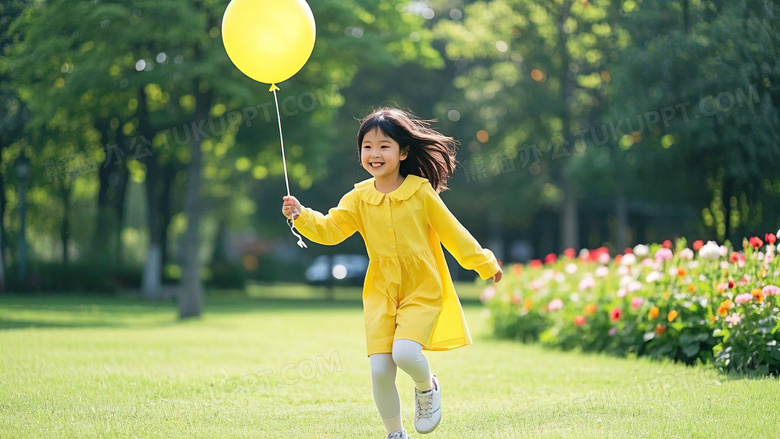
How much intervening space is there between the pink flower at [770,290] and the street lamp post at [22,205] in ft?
60.1

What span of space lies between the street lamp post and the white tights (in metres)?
17.8

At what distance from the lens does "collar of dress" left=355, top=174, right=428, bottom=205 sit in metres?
4.59

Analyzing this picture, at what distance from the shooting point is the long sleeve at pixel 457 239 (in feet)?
15.1

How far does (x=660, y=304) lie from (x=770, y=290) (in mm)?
1794

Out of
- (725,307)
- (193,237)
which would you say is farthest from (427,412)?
(193,237)

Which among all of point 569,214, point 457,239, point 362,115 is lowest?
point 457,239

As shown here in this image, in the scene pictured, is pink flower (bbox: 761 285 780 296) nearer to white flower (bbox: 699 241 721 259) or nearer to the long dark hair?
white flower (bbox: 699 241 721 259)

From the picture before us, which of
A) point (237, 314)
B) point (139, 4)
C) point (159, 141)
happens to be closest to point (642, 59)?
point (139, 4)

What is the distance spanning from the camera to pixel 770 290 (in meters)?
6.15

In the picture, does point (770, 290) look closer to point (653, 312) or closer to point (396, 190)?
point (653, 312)

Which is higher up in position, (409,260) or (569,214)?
(569,214)

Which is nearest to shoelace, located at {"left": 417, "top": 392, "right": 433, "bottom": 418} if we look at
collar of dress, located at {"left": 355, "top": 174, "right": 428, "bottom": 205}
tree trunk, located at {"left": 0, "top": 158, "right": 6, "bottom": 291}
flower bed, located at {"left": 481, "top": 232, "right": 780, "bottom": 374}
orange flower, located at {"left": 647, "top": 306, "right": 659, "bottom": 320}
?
collar of dress, located at {"left": 355, "top": 174, "right": 428, "bottom": 205}

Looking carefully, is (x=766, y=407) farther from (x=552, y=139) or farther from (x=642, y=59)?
(x=552, y=139)

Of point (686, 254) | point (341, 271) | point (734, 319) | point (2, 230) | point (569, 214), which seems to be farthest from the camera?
point (341, 271)
